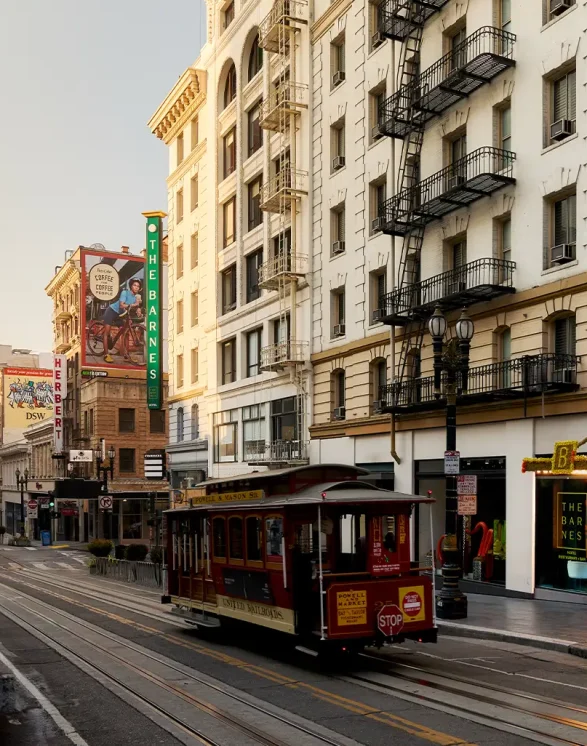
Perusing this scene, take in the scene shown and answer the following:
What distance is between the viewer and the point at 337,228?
36469mm

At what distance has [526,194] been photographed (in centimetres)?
2511

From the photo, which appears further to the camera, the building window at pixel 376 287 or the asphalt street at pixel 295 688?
the building window at pixel 376 287

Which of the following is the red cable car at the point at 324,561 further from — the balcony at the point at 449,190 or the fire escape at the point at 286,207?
the fire escape at the point at 286,207

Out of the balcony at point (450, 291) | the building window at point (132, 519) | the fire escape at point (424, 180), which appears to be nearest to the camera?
the balcony at point (450, 291)

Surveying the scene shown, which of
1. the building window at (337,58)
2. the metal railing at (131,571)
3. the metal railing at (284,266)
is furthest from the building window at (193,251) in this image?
the metal railing at (131,571)

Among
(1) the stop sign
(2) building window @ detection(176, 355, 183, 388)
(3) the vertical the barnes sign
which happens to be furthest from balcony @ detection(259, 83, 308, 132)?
(1) the stop sign

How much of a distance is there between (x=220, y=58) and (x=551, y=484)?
32.9 m

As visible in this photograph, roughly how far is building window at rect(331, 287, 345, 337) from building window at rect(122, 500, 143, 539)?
1622 inches

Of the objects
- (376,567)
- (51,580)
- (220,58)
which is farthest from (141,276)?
(376,567)

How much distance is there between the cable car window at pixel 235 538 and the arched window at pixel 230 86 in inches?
1342

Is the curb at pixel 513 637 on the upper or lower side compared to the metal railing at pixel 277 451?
lower

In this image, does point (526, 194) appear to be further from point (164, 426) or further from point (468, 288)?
point (164, 426)

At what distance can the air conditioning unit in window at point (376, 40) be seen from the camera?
107ft

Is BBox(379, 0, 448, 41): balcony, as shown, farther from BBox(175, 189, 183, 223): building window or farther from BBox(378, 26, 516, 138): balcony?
BBox(175, 189, 183, 223): building window
